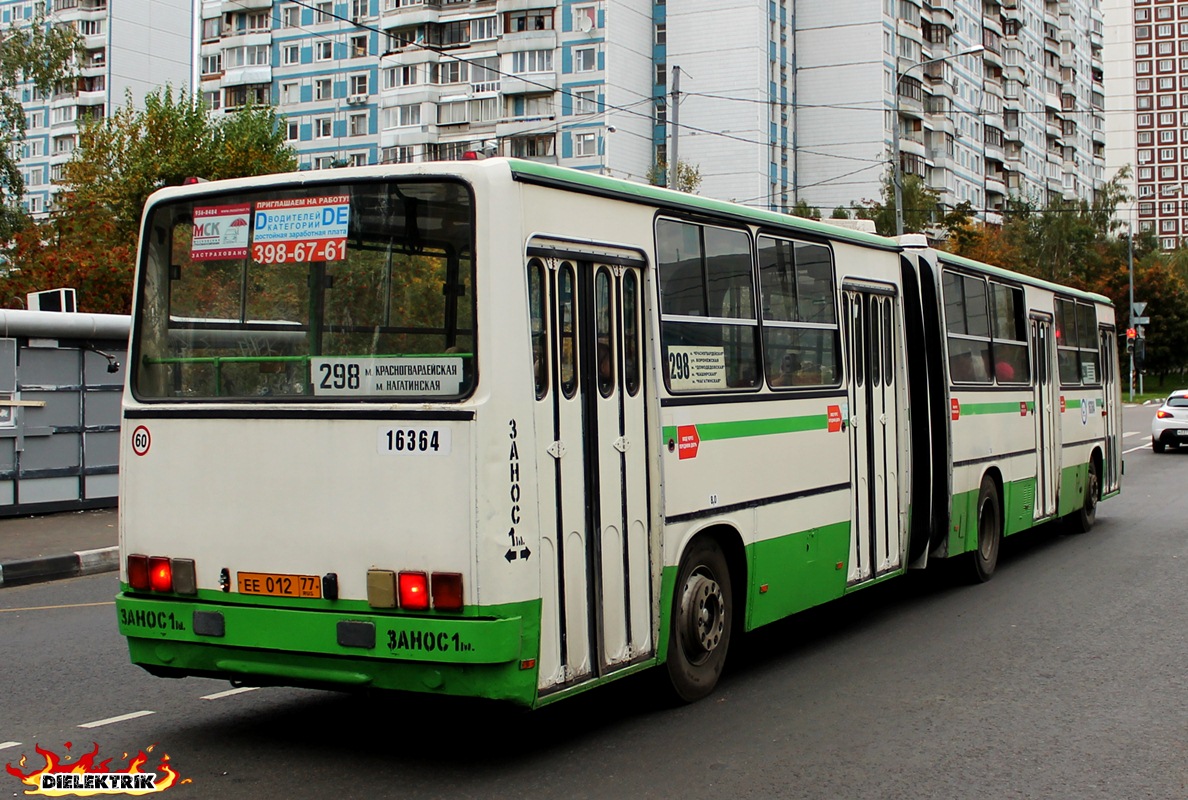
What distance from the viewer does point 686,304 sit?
7570mm

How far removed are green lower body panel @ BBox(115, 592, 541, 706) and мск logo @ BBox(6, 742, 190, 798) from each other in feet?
1.72

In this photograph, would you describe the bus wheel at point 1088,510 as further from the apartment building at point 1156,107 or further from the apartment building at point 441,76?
the apartment building at point 1156,107

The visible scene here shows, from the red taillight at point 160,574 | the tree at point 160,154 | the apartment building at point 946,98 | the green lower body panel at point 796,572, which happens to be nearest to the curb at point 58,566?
the red taillight at point 160,574

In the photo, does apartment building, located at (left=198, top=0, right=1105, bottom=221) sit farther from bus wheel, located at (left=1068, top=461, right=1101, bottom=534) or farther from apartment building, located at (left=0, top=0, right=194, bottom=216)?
bus wheel, located at (left=1068, top=461, right=1101, bottom=534)

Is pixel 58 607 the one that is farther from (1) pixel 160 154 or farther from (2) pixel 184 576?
(1) pixel 160 154

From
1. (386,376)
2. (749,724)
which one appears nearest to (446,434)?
(386,376)

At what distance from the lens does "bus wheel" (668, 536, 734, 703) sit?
292 inches

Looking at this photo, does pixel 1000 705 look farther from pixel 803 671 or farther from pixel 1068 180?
pixel 1068 180

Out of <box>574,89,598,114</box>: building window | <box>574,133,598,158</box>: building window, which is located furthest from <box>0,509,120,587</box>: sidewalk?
<box>574,89,598,114</box>: building window

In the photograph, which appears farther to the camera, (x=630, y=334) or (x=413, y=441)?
(x=630, y=334)

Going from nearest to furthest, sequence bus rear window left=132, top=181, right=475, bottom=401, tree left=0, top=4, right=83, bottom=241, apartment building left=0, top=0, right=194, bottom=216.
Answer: bus rear window left=132, top=181, right=475, bottom=401 → tree left=0, top=4, right=83, bottom=241 → apartment building left=0, top=0, right=194, bottom=216

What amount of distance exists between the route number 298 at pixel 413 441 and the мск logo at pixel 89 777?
173cm

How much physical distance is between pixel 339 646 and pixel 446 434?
3.52 feet

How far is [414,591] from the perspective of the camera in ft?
19.8
